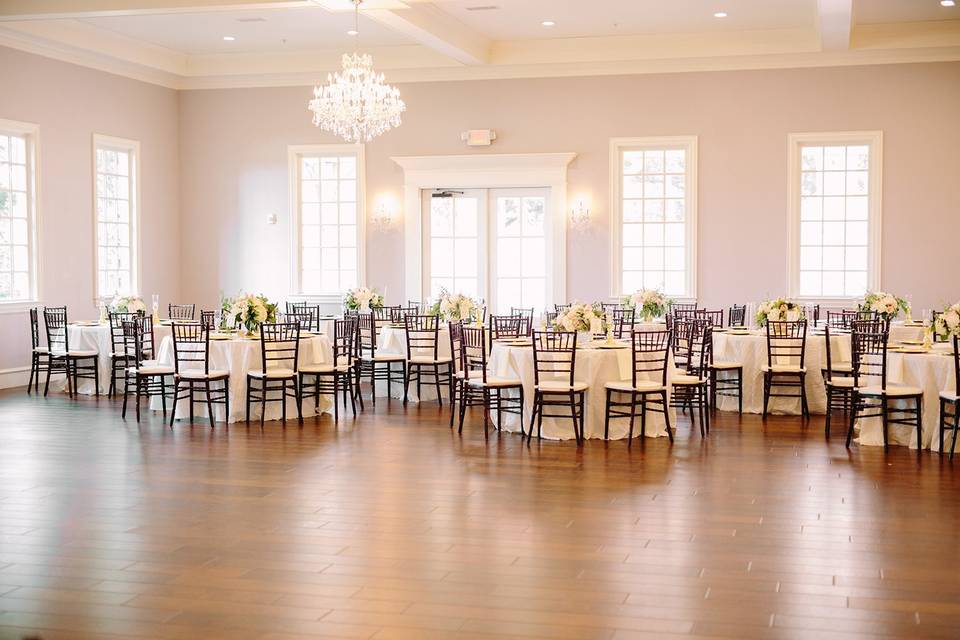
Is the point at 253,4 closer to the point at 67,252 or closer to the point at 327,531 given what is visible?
the point at 67,252

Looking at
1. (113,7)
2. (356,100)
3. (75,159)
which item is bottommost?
(75,159)

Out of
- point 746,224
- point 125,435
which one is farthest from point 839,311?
point 125,435

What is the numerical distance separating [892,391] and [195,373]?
6068 mm

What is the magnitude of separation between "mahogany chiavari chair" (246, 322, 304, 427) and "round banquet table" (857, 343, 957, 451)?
16.5 feet

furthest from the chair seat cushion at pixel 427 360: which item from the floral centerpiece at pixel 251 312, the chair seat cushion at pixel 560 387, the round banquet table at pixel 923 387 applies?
the round banquet table at pixel 923 387

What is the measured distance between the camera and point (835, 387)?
9586mm

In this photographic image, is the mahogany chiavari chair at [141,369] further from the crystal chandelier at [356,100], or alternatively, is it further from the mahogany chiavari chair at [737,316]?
the mahogany chiavari chair at [737,316]

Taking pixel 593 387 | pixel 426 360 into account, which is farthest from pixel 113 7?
pixel 593 387

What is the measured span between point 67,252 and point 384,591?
10.4 metres

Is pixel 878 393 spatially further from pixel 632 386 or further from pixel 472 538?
pixel 472 538

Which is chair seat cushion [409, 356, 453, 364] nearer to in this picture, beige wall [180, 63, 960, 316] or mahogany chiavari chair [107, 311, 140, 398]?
mahogany chiavari chair [107, 311, 140, 398]

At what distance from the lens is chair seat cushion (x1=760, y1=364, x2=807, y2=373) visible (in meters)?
10.5

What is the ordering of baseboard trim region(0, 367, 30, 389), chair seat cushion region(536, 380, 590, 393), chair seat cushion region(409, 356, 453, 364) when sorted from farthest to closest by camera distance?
baseboard trim region(0, 367, 30, 389), chair seat cushion region(409, 356, 453, 364), chair seat cushion region(536, 380, 590, 393)

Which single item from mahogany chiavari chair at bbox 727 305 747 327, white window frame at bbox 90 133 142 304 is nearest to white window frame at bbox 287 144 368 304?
white window frame at bbox 90 133 142 304
